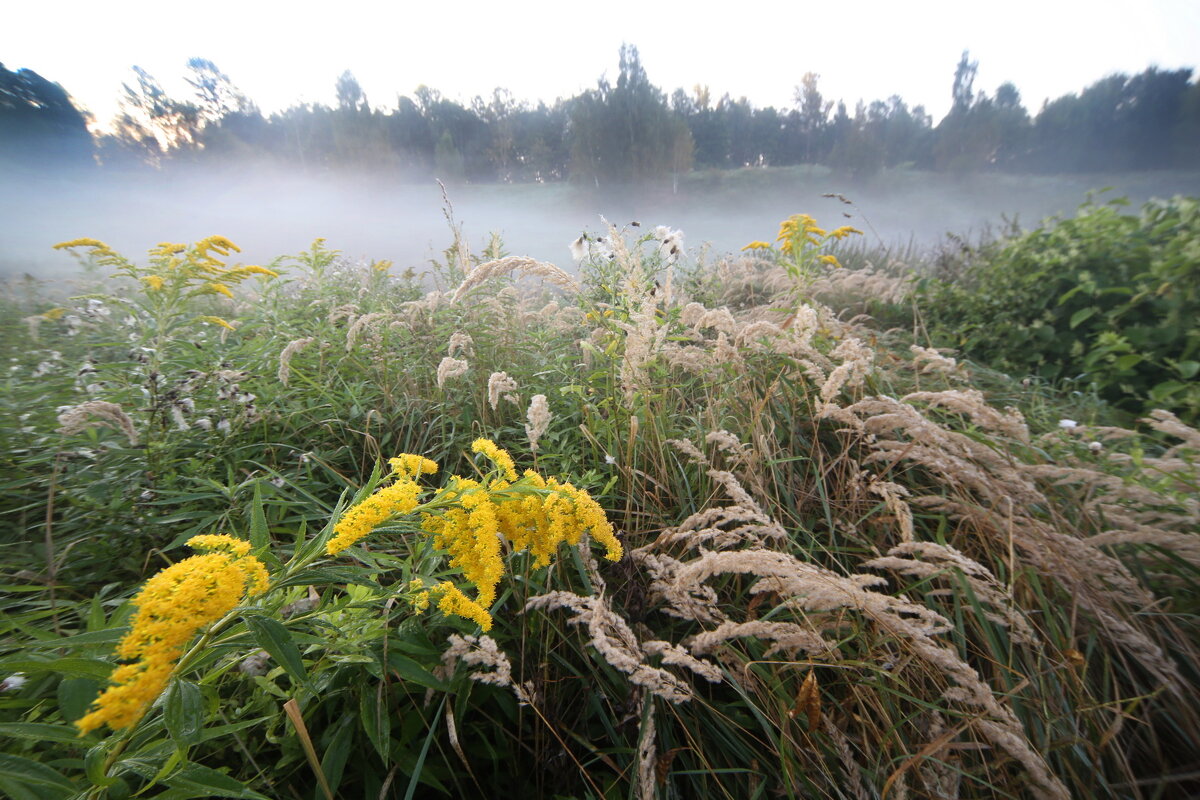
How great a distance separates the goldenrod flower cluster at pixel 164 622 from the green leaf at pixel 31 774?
8 centimetres

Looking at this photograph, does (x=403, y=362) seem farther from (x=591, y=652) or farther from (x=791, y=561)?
(x=791, y=561)

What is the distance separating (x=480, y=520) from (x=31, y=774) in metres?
0.60

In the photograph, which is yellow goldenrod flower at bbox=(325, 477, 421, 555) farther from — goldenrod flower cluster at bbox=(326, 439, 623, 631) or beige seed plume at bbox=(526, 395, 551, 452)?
beige seed plume at bbox=(526, 395, 551, 452)

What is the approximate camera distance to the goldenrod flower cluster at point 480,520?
75 cm

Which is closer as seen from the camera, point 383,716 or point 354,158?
point 383,716

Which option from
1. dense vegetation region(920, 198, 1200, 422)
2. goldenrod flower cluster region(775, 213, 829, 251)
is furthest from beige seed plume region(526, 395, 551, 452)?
dense vegetation region(920, 198, 1200, 422)

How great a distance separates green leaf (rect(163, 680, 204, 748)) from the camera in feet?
1.85

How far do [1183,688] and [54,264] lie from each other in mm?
7653

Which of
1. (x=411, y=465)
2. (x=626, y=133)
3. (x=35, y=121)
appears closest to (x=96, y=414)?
(x=411, y=465)

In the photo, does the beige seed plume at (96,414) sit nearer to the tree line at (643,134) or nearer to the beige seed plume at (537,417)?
the beige seed plume at (537,417)

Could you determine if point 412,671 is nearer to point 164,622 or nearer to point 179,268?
point 164,622

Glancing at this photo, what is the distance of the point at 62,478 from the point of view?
1364 millimetres

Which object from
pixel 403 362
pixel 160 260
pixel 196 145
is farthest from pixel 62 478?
pixel 196 145

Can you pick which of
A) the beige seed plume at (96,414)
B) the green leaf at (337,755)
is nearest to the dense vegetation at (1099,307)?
the green leaf at (337,755)
